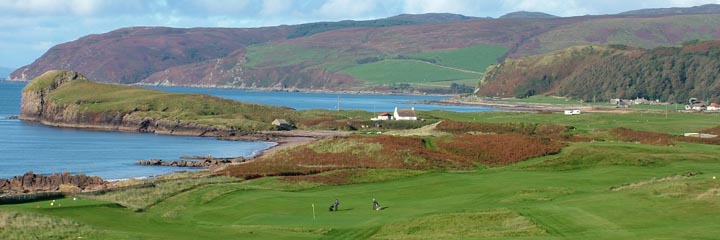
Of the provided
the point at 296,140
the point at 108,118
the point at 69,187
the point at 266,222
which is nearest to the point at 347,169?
the point at 69,187

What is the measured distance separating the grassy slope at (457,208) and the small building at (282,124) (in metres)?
79.7

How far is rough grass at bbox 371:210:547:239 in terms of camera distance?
37469 mm

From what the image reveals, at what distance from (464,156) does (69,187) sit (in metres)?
27.9

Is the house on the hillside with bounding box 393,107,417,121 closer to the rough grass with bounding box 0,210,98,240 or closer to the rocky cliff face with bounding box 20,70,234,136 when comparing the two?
the rocky cliff face with bounding box 20,70,234,136

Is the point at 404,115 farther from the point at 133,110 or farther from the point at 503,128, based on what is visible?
the point at 503,128

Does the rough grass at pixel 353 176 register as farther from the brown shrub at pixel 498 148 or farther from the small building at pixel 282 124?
the small building at pixel 282 124

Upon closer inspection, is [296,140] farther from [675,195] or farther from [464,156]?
[675,195]

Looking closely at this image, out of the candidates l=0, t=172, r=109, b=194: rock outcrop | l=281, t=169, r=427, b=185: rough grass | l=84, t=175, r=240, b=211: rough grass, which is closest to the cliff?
l=0, t=172, r=109, b=194: rock outcrop

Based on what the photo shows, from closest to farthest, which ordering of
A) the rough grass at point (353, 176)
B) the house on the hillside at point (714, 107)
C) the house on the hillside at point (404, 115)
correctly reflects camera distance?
the rough grass at point (353, 176) < the house on the hillside at point (404, 115) < the house on the hillside at point (714, 107)

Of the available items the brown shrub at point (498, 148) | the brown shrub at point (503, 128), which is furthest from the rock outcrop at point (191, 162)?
the brown shrub at point (503, 128)

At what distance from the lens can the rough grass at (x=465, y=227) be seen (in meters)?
37.5

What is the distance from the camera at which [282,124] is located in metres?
145

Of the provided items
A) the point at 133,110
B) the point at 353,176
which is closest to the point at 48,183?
the point at 353,176

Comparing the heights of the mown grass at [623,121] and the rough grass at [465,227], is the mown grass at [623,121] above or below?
below
